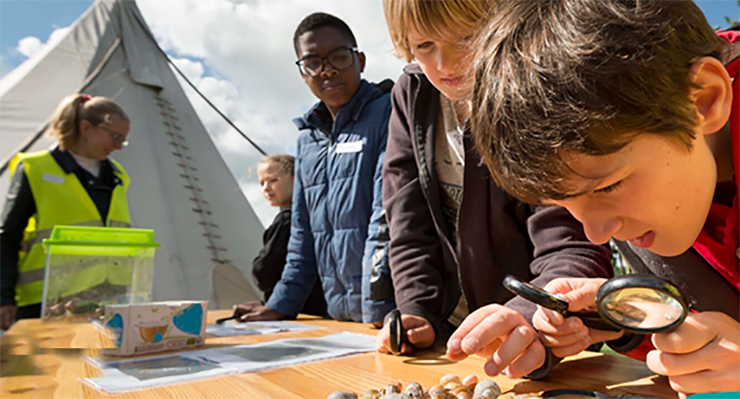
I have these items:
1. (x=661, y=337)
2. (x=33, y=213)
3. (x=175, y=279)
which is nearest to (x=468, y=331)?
(x=661, y=337)

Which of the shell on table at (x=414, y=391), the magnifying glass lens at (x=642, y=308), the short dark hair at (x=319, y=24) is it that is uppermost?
the short dark hair at (x=319, y=24)

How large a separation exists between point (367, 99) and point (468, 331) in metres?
0.99

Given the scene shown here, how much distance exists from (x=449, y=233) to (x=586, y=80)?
19.7 inches

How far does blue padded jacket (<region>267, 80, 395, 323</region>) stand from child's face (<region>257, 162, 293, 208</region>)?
0.59 meters

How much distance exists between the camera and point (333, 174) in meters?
1.41

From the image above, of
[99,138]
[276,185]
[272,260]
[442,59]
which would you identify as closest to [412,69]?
[442,59]

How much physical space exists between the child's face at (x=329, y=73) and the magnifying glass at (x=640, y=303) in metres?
1.06

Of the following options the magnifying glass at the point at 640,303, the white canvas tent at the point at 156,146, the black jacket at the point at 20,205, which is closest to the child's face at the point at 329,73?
the magnifying glass at the point at 640,303

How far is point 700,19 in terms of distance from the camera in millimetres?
471

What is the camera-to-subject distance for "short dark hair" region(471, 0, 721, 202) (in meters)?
0.43

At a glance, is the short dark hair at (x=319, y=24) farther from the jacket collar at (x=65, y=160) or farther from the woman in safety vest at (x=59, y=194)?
the jacket collar at (x=65, y=160)

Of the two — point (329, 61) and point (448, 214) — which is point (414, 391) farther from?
point (329, 61)

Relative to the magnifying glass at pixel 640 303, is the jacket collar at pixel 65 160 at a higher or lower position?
higher

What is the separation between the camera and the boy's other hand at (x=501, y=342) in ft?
1.83
